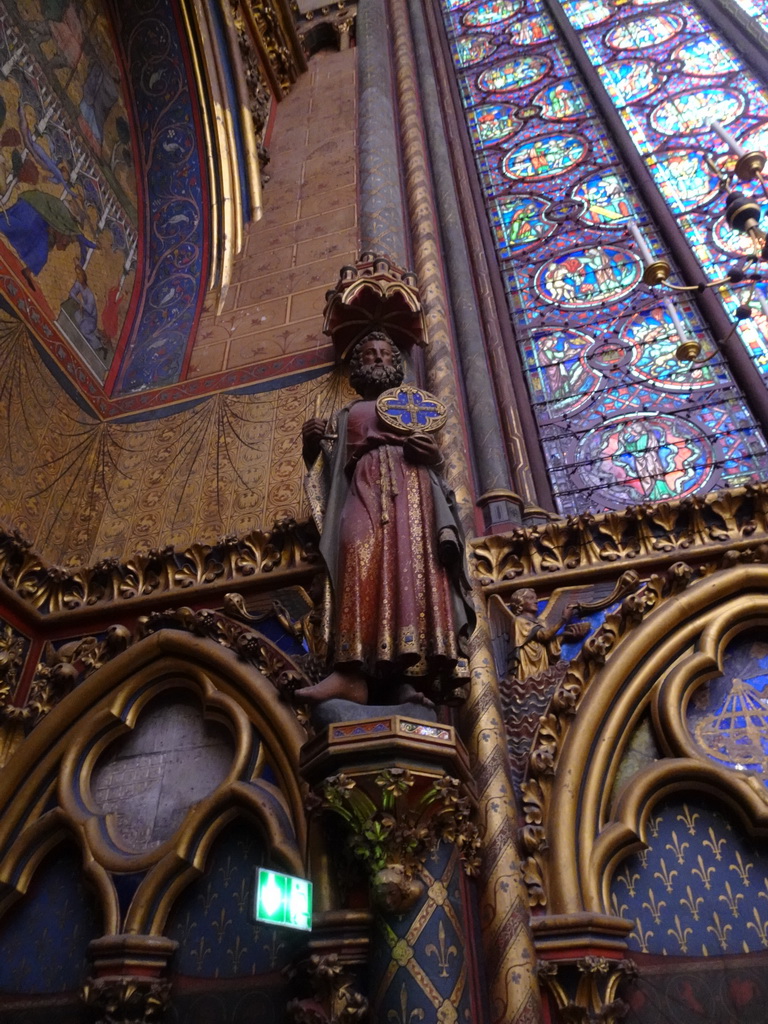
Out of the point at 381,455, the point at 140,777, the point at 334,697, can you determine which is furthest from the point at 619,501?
the point at 140,777

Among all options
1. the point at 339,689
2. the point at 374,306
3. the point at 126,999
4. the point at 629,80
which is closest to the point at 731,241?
the point at 374,306

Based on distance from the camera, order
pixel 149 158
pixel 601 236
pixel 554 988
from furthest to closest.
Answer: pixel 149 158
pixel 601 236
pixel 554 988

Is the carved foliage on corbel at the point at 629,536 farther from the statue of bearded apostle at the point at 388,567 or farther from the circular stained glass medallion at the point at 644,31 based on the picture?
the circular stained glass medallion at the point at 644,31

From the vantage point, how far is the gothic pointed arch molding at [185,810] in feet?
11.9

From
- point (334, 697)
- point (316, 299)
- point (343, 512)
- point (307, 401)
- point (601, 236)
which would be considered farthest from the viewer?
point (601, 236)

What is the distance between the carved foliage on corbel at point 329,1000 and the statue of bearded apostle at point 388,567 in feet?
2.99

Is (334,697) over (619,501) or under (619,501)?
under

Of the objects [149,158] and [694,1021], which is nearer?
[694,1021]

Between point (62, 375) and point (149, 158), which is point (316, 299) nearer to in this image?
point (62, 375)

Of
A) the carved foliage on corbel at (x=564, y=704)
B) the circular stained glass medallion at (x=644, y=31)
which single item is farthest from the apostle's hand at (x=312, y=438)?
the circular stained glass medallion at (x=644, y=31)

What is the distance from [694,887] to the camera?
10.7 feet

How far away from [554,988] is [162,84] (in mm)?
8523

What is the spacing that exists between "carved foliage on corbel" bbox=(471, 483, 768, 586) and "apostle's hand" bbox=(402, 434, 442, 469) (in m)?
0.70

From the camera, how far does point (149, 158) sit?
27.2 feet
